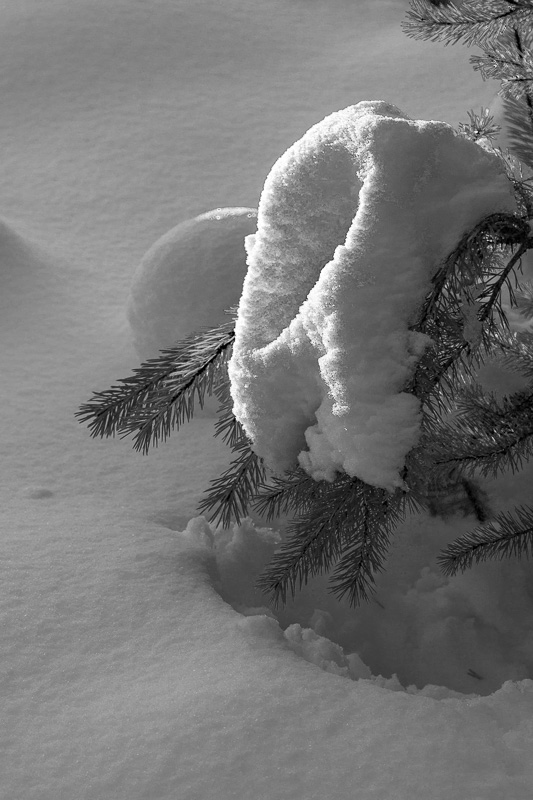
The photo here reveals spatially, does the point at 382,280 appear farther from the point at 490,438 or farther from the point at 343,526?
the point at 490,438

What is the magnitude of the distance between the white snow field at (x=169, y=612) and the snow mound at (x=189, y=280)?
2 centimetres

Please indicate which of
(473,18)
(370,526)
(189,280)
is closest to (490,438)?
(370,526)

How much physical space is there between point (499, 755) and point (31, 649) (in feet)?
2.45

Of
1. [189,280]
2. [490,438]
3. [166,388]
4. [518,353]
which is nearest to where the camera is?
[166,388]

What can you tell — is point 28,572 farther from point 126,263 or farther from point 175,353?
point 126,263

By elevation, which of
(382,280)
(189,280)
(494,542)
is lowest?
(494,542)

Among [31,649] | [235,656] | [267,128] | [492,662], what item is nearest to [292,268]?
[235,656]

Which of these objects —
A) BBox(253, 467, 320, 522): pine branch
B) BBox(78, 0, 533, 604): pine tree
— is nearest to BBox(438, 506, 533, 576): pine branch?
BBox(78, 0, 533, 604): pine tree

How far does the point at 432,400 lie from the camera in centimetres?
117

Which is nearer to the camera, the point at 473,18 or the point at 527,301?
the point at 473,18

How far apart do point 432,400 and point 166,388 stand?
41 centimetres

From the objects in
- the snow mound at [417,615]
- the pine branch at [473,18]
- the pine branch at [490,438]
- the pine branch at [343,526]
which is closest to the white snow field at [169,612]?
the snow mound at [417,615]

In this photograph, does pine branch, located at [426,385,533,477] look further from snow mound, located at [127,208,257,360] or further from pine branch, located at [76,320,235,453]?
snow mound, located at [127,208,257,360]

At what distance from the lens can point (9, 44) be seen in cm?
437
